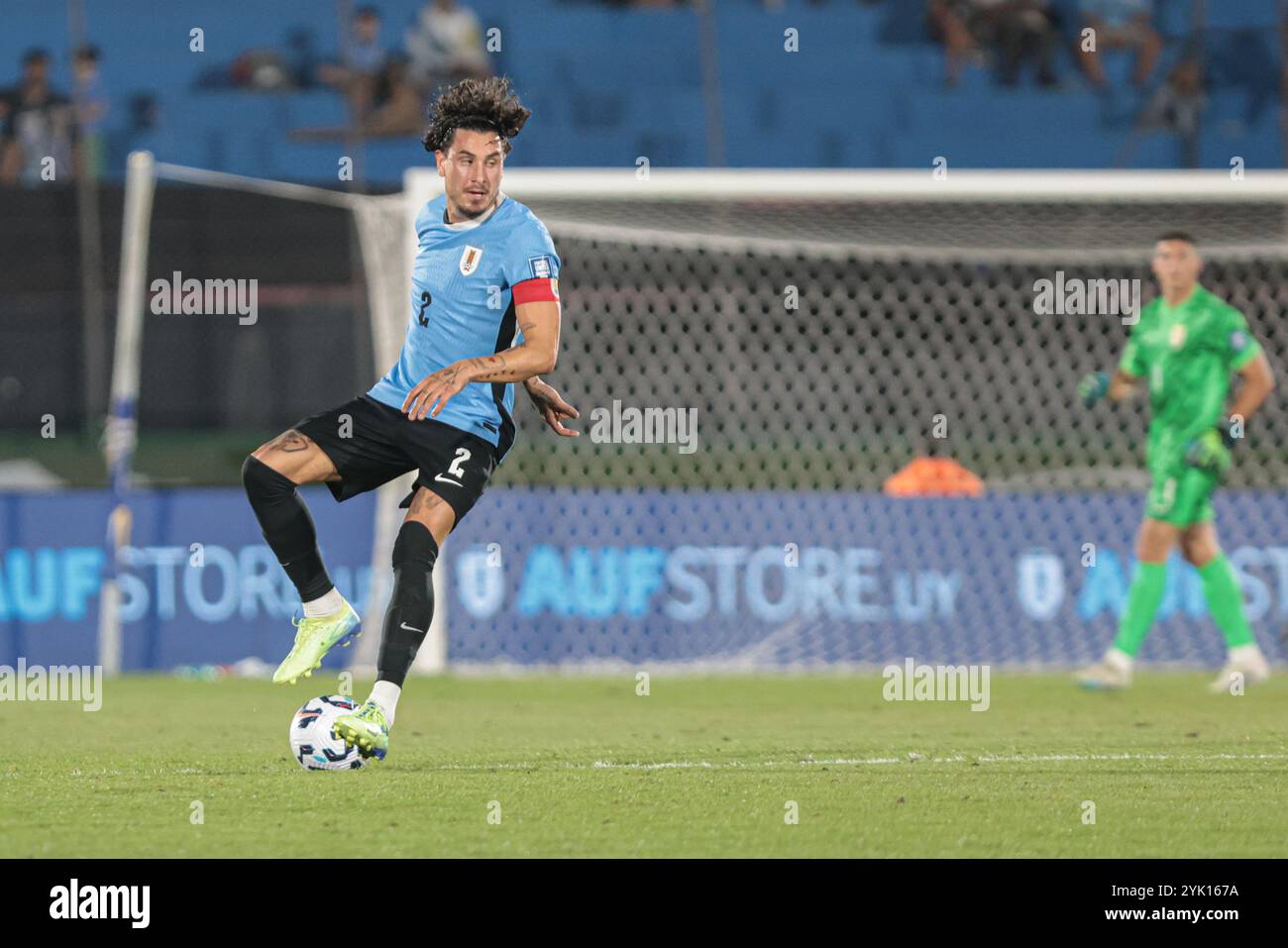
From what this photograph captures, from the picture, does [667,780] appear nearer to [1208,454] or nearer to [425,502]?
[425,502]

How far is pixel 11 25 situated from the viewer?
16.7 meters

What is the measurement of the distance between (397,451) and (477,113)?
1.07 m

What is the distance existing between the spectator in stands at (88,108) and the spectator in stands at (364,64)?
196 cm

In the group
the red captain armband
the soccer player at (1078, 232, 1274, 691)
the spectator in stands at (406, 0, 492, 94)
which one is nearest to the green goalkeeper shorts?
the soccer player at (1078, 232, 1274, 691)

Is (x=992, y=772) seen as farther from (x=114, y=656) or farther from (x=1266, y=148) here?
(x=1266, y=148)

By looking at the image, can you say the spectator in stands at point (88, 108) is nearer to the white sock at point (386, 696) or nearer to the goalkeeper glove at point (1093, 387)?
the goalkeeper glove at point (1093, 387)

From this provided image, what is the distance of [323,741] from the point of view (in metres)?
5.75

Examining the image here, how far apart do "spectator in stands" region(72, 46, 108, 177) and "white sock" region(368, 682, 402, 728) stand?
10.4 m

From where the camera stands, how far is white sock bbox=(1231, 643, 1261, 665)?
947 centimetres

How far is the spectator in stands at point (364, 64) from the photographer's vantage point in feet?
52.9

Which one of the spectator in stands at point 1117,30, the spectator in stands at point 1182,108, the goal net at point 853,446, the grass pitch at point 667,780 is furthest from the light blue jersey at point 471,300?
the spectator in stands at point 1117,30

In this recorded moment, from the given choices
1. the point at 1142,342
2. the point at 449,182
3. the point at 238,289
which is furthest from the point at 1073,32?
the point at 449,182

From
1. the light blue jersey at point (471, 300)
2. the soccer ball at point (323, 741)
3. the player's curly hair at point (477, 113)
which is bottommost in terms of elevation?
the soccer ball at point (323, 741)
